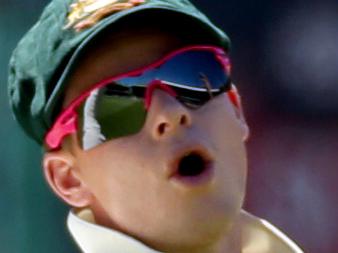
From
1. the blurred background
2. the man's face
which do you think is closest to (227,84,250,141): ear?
the man's face

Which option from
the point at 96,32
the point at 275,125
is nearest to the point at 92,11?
the point at 96,32

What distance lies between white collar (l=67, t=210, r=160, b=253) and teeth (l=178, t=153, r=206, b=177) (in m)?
0.12

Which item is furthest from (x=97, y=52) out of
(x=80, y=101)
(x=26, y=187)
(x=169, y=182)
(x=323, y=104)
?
(x=323, y=104)

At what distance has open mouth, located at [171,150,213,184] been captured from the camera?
140cm

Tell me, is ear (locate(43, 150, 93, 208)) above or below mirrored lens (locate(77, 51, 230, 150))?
below

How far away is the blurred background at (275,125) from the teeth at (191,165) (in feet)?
3.22

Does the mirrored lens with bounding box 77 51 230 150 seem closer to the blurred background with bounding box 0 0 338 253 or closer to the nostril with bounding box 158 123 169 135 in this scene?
the nostril with bounding box 158 123 169 135

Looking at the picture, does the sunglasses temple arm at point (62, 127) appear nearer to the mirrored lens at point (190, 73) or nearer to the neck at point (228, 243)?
the mirrored lens at point (190, 73)

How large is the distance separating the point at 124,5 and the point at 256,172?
3.43ft

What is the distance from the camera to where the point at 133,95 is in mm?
1418

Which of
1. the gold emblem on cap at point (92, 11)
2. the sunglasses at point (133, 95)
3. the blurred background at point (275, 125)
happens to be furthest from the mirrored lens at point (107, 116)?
the blurred background at point (275, 125)

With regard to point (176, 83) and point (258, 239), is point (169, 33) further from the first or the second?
point (258, 239)

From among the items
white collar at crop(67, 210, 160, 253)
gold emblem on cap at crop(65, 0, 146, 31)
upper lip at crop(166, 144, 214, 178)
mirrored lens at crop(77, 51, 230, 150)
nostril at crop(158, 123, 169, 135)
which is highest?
gold emblem on cap at crop(65, 0, 146, 31)

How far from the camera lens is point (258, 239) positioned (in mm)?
1562
